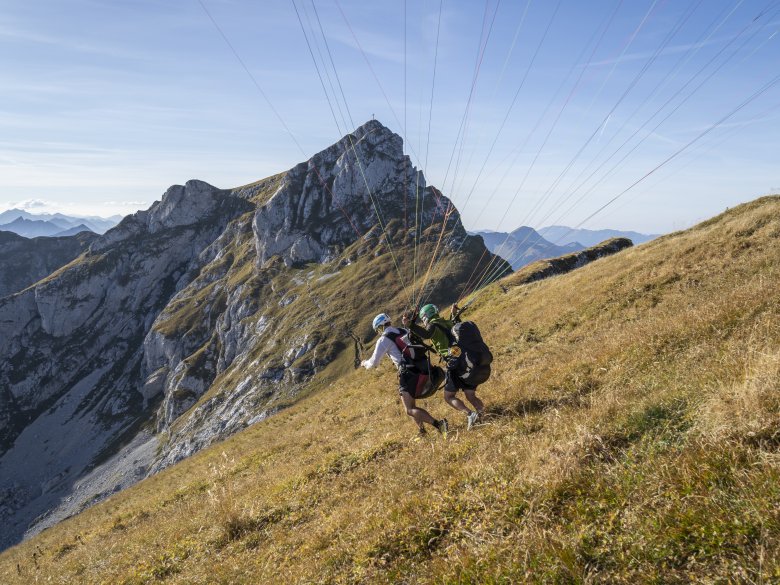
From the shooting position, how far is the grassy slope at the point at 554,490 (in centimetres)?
380

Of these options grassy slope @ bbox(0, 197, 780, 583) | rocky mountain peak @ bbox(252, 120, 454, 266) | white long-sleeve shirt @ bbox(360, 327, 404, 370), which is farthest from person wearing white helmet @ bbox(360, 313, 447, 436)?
rocky mountain peak @ bbox(252, 120, 454, 266)

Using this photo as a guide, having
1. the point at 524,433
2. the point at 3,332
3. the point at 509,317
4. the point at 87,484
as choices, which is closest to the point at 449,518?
the point at 524,433

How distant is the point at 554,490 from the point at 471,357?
417 centimetres

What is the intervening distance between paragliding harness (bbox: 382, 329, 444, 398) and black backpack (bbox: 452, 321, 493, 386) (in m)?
0.81

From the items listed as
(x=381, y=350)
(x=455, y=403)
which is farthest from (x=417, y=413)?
(x=381, y=350)

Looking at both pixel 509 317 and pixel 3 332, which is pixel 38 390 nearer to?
pixel 3 332

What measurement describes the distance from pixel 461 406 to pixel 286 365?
114 m

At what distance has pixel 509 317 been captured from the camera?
78.4ft

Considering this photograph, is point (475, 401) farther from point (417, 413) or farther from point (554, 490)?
point (554, 490)

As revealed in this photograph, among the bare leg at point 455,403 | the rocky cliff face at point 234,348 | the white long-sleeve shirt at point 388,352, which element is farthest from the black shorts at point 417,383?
the rocky cliff face at point 234,348

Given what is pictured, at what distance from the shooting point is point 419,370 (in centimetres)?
978

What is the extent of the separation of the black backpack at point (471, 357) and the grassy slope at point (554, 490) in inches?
33.5

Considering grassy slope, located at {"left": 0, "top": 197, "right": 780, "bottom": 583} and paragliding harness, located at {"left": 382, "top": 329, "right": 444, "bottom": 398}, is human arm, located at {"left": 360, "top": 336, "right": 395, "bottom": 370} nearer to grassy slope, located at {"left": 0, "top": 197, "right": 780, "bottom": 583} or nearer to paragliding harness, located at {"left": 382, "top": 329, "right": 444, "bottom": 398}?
paragliding harness, located at {"left": 382, "top": 329, "right": 444, "bottom": 398}

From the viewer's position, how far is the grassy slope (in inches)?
150
